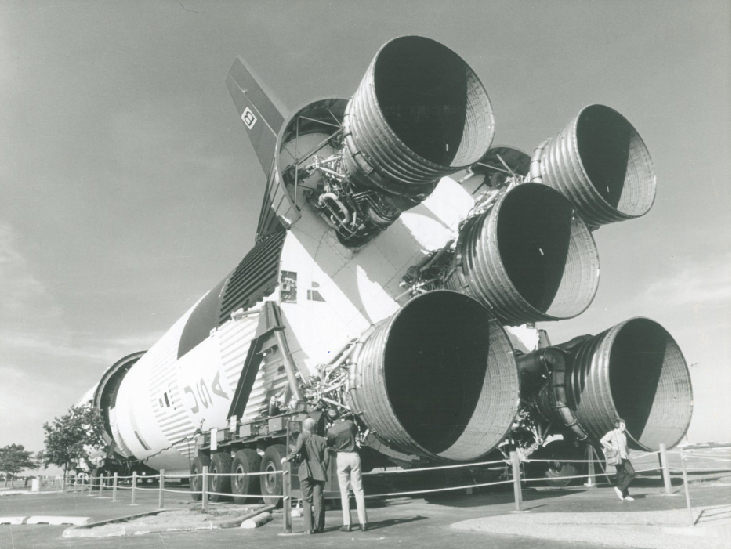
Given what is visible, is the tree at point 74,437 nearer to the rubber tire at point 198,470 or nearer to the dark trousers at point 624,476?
the rubber tire at point 198,470

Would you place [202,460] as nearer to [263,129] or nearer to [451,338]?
[451,338]

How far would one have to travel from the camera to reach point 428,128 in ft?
40.8

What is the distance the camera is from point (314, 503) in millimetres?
7094

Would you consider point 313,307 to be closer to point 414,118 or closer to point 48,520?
point 414,118

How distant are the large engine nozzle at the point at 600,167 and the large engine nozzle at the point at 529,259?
762mm

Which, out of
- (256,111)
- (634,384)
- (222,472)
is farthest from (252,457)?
(256,111)

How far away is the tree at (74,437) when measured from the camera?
1097 inches

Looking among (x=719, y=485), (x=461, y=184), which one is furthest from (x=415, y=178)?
(x=719, y=485)

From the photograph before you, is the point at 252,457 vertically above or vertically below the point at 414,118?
below

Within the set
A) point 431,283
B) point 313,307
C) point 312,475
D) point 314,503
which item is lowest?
point 314,503

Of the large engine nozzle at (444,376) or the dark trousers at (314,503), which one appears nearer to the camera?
the dark trousers at (314,503)

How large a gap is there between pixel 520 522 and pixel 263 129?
13861mm

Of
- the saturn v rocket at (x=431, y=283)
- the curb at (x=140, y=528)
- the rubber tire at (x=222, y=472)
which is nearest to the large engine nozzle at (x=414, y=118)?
the saturn v rocket at (x=431, y=283)

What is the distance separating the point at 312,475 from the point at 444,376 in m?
5.08
